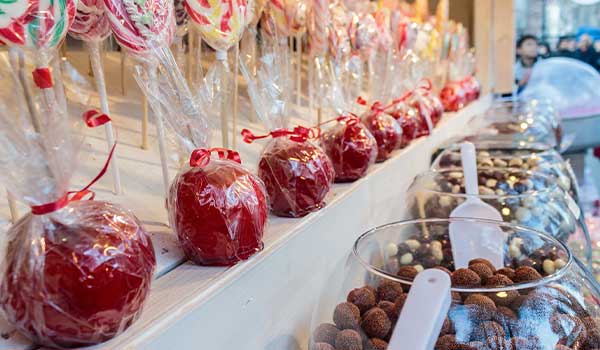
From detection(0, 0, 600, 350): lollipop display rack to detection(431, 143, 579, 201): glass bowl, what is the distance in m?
0.04

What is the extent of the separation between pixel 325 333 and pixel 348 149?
51cm

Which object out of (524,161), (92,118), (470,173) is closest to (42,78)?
(92,118)

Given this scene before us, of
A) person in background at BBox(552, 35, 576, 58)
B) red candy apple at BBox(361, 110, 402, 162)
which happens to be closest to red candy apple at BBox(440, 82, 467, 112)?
red candy apple at BBox(361, 110, 402, 162)

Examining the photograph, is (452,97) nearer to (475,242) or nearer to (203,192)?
(475,242)

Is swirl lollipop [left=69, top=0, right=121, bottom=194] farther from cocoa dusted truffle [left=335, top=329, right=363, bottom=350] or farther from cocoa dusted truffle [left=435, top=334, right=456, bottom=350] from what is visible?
cocoa dusted truffle [left=435, top=334, right=456, bottom=350]

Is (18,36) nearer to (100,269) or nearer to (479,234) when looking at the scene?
(100,269)

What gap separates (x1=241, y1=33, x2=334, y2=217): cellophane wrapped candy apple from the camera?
98cm

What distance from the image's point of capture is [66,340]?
0.58 m

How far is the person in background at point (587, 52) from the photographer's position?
512 cm

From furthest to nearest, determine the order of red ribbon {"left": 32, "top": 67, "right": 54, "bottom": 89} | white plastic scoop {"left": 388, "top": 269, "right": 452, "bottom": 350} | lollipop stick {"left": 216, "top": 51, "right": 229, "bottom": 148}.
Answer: lollipop stick {"left": 216, "top": 51, "right": 229, "bottom": 148} < red ribbon {"left": 32, "top": 67, "right": 54, "bottom": 89} < white plastic scoop {"left": 388, "top": 269, "right": 452, "bottom": 350}

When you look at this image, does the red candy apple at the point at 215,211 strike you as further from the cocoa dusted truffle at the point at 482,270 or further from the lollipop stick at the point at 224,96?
the cocoa dusted truffle at the point at 482,270

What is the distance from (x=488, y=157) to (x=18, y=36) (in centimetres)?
144

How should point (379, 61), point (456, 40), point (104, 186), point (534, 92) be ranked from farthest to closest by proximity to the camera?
point (534, 92) < point (456, 40) < point (379, 61) < point (104, 186)

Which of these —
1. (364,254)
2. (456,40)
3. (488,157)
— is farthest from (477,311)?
(456,40)
